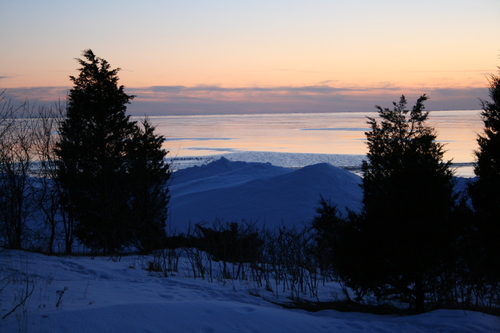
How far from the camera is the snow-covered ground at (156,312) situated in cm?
556

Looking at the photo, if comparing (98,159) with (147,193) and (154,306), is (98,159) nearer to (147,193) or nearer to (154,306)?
(147,193)

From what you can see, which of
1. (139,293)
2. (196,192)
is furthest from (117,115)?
(139,293)

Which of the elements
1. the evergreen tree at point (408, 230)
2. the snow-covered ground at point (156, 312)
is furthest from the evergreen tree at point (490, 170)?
the snow-covered ground at point (156, 312)

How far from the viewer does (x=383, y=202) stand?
869 centimetres

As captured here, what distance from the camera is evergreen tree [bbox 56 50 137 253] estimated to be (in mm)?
Answer: 22250

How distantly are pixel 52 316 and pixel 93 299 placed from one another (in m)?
1.45

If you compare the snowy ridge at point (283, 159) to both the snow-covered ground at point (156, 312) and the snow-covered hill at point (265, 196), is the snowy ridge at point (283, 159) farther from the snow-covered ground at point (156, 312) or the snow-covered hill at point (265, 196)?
the snow-covered ground at point (156, 312)

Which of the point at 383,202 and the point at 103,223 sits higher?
the point at 383,202

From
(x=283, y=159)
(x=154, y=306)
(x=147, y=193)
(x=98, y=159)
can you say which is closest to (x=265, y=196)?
(x=147, y=193)

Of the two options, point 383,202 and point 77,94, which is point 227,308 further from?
point 77,94

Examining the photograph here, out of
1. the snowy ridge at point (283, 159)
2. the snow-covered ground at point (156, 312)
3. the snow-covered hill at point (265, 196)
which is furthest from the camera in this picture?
the snowy ridge at point (283, 159)

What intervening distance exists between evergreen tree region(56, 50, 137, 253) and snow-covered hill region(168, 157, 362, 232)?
6242mm

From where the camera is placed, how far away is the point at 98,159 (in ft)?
82.9

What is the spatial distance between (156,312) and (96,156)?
67.6ft
